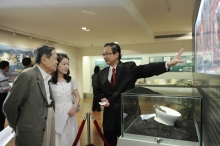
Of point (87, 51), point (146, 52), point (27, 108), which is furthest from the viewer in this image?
point (87, 51)

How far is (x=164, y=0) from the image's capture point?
3.96m

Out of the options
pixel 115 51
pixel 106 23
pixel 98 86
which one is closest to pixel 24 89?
pixel 98 86

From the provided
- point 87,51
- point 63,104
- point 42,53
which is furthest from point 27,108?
point 87,51

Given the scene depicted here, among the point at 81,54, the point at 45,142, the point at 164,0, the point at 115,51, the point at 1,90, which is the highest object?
the point at 164,0

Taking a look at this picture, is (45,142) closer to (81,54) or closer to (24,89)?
(24,89)

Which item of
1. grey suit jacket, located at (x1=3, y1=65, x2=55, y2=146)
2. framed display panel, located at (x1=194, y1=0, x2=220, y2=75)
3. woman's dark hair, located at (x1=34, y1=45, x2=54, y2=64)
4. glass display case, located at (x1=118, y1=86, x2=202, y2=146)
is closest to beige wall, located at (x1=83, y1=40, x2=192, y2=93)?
glass display case, located at (x1=118, y1=86, x2=202, y2=146)

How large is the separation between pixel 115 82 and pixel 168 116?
0.73 m

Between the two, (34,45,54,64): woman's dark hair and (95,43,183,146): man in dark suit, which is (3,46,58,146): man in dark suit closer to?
(34,45,54,64): woman's dark hair

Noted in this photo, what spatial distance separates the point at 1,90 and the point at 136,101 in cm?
308

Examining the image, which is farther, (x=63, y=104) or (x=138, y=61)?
(x=138, y=61)

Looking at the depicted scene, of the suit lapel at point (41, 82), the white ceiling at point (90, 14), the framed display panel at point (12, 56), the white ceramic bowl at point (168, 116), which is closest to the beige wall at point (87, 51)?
the framed display panel at point (12, 56)

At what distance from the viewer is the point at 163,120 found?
4.27 feet

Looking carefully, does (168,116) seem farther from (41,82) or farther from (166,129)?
(41,82)

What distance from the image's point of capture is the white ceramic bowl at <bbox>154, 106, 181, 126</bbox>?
1253 millimetres
